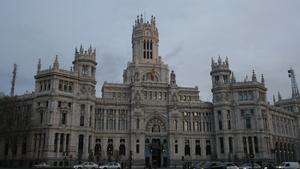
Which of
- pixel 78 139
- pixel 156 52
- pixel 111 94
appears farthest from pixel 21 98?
pixel 156 52

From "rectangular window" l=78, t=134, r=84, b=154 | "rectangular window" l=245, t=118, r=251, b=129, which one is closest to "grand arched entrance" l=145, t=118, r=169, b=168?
"rectangular window" l=78, t=134, r=84, b=154

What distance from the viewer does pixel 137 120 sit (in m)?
94.9

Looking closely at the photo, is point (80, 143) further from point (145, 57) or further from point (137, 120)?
point (145, 57)

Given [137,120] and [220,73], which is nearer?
[137,120]

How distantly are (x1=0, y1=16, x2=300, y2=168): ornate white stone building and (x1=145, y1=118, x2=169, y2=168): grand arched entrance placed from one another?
28 centimetres

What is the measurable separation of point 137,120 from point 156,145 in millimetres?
9035

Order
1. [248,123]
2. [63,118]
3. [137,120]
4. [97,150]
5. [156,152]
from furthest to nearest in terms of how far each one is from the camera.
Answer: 1. [248,123]
2. [156,152]
3. [137,120]
4. [97,150]
5. [63,118]

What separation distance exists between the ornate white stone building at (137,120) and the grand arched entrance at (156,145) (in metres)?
0.28

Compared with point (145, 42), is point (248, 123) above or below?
below

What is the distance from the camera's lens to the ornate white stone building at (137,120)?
84.2 m

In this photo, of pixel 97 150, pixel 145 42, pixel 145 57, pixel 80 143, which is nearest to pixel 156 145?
pixel 97 150

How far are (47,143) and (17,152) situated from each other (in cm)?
1145

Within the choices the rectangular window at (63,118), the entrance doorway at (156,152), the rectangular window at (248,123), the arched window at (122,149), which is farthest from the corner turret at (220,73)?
the rectangular window at (63,118)

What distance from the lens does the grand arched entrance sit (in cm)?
9550
